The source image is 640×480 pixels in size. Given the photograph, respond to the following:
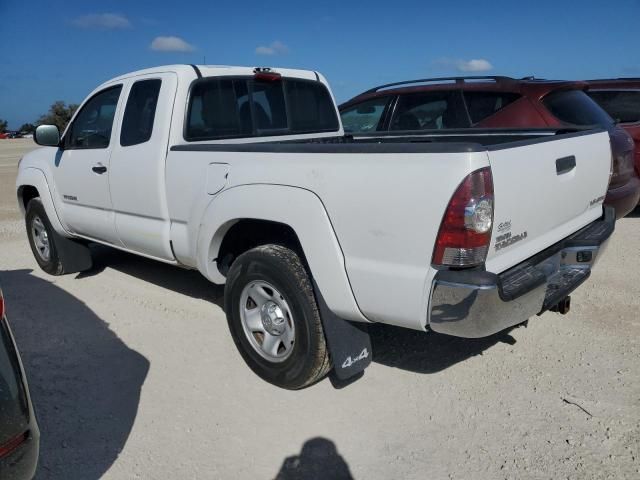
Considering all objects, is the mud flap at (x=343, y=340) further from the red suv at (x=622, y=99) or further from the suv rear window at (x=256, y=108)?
the red suv at (x=622, y=99)

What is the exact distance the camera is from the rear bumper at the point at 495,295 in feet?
8.14

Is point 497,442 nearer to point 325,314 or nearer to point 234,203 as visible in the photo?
point 325,314

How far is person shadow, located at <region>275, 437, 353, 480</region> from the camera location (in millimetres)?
2660

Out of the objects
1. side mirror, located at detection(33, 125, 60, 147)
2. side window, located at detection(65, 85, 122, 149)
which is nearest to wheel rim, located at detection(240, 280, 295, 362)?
side window, located at detection(65, 85, 122, 149)

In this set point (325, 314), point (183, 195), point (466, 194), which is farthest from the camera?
point (183, 195)

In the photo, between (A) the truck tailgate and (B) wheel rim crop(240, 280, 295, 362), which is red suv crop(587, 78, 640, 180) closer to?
(A) the truck tailgate

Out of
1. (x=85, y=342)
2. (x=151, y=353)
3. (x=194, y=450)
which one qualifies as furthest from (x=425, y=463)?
(x=85, y=342)

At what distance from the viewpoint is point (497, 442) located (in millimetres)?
2855

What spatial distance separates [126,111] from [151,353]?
190 centimetres

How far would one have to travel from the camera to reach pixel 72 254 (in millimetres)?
5707

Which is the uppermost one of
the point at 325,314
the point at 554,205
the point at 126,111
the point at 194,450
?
the point at 126,111

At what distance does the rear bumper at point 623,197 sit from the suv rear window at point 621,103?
2.10 m

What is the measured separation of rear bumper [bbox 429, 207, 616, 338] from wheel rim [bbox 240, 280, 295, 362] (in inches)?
39.4

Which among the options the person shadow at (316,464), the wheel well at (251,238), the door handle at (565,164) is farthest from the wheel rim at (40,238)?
the door handle at (565,164)
